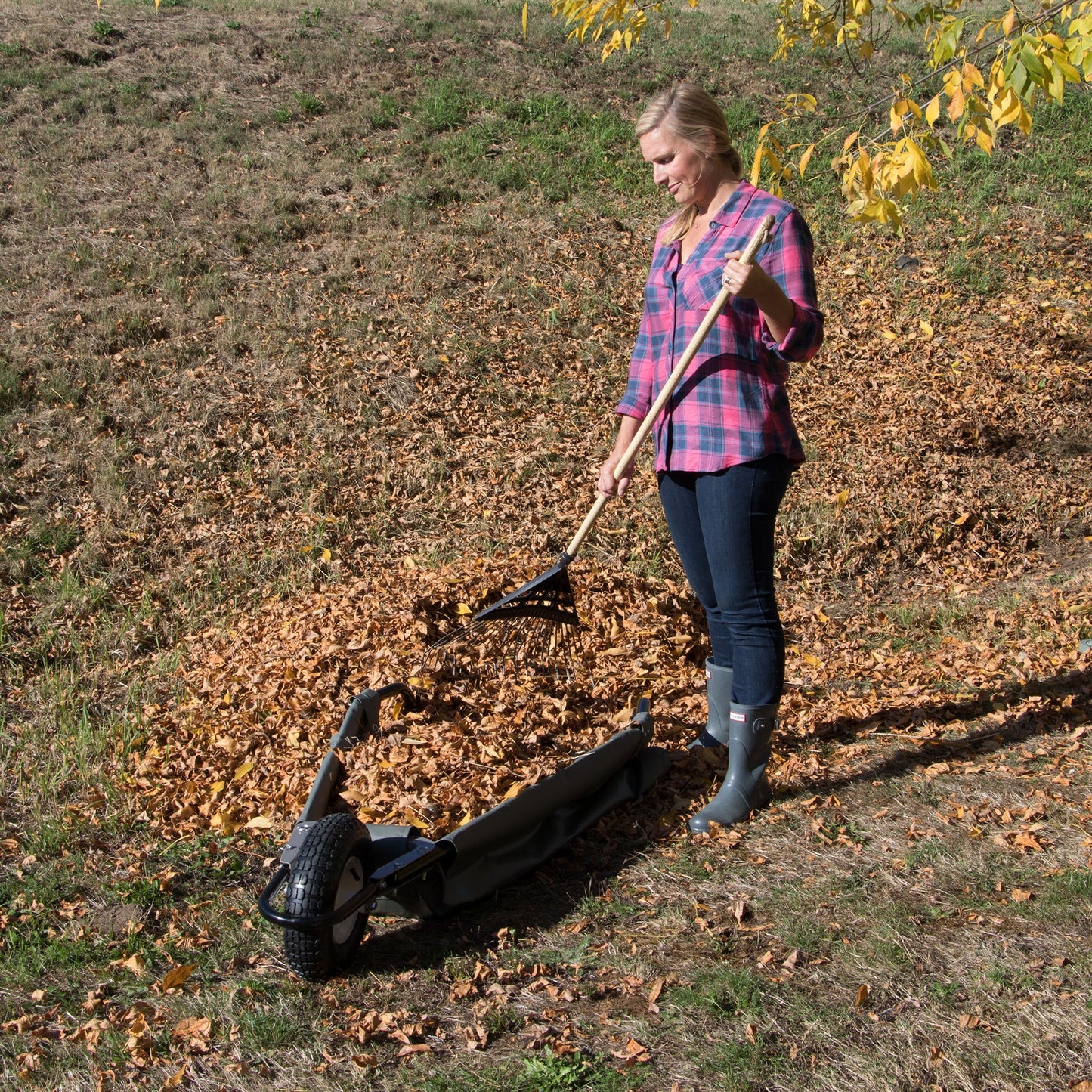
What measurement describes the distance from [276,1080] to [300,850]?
51 cm

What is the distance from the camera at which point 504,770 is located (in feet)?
11.5

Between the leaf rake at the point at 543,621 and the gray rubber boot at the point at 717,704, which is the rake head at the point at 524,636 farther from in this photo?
the gray rubber boot at the point at 717,704

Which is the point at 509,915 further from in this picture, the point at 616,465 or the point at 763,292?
the point at 763,292

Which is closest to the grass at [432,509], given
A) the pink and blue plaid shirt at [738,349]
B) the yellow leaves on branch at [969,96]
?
the pink and blue plaid shirt at [738,349]

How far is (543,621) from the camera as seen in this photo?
385cm

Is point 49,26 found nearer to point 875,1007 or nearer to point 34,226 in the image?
point 34,226

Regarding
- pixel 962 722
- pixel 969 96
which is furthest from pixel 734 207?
pixel 962 722

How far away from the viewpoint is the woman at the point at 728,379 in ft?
9.28

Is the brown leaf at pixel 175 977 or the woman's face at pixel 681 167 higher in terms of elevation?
the woman's face at pixel 681 167

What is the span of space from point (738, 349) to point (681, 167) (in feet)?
1.71

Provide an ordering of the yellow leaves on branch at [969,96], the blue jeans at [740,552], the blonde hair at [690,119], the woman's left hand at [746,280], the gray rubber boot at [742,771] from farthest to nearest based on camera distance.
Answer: the gray rubber boot at [742,771]
the yellow leaves on branch at [969,96]
the blue jeans at [740,552]
the blonde hair at [690,119]
the woman's left hand at [746,280]

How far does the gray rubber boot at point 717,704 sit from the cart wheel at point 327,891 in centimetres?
130

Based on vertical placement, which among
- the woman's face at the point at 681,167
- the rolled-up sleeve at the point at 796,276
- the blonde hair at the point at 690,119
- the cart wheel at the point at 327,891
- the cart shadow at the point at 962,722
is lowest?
the cart shadow at the point at 962,722

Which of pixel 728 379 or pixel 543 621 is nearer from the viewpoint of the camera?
pixel 728 379
